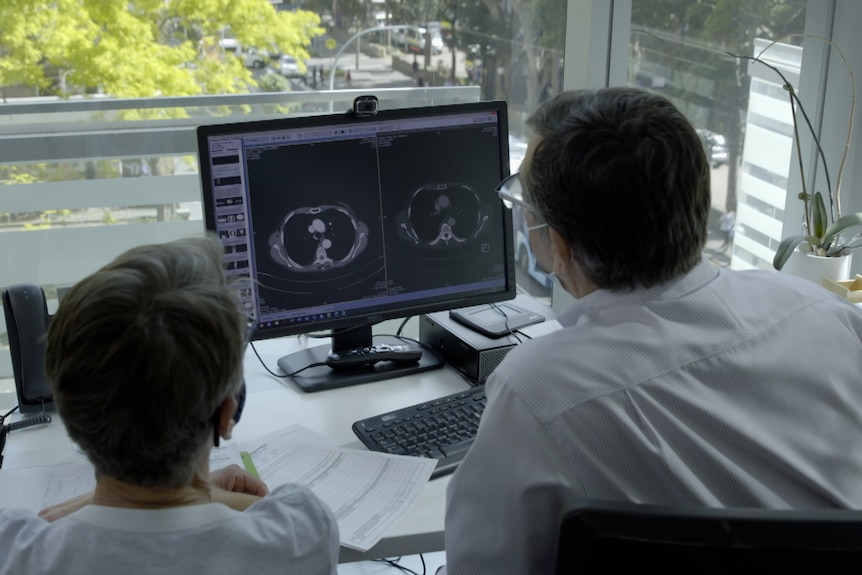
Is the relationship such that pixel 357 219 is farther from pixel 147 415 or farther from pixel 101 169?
pixel 101 169

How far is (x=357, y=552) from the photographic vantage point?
1404 mm

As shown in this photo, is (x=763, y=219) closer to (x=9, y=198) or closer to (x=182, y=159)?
(x=182, y=159)

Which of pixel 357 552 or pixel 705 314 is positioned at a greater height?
pixel 705 314

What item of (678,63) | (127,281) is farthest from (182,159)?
(127,281)

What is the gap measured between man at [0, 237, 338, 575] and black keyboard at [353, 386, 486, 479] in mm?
567

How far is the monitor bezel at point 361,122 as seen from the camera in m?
1.80

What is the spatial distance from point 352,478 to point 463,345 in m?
0.51

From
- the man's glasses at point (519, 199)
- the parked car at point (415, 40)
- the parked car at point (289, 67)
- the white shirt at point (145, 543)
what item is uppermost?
the parked car at point (415, 40)

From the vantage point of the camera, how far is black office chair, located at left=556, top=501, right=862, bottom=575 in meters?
0.87

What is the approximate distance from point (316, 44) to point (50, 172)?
1.41 meters

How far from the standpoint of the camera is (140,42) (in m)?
4.35

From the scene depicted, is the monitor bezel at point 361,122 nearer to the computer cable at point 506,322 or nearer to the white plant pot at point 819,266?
the computer cable at point 506,322

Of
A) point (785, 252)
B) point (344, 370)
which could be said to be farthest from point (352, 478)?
point (785, 252)

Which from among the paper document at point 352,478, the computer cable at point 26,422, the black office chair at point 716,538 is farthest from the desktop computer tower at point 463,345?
the black office chair at point 716,538
